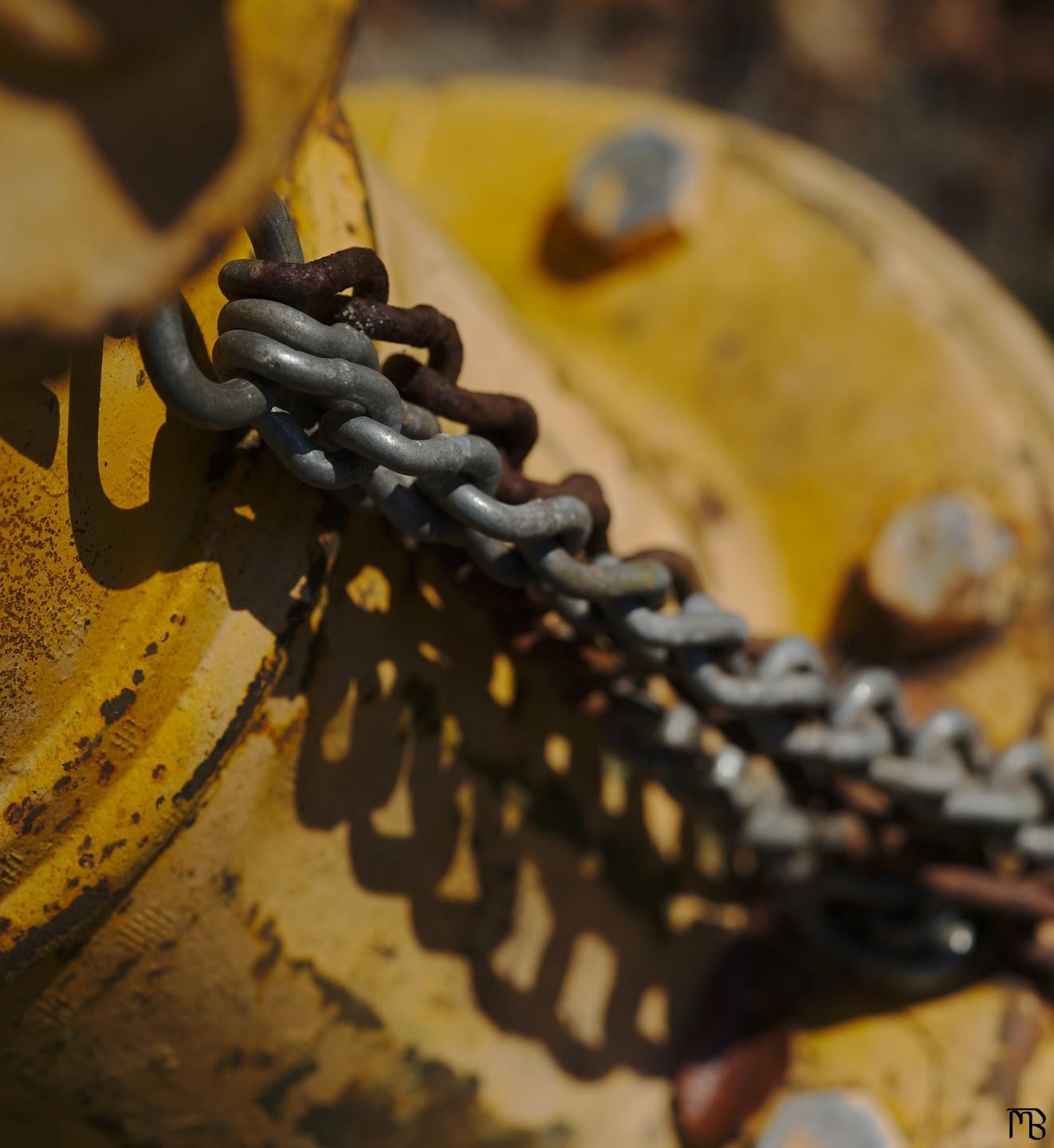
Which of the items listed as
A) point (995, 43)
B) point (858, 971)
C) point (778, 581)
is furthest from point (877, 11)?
point (858, 971)

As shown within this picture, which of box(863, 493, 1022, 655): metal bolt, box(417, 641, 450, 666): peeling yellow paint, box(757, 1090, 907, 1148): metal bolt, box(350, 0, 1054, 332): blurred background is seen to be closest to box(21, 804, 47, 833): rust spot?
box(417, 641, 450, 666): peeling yellow paint

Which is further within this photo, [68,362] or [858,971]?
[858,971]

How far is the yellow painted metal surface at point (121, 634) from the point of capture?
0.54 meters

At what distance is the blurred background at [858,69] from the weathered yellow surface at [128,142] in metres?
2.63

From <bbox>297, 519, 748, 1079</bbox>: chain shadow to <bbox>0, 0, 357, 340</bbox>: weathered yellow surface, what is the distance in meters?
0.28

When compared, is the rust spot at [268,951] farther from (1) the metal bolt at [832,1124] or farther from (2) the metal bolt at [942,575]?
(2) the metal bolt at [942,575]

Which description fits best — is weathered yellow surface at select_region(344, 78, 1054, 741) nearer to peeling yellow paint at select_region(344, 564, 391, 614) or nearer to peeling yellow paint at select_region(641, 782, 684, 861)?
peeling yellow paint at select_region(641, 782, 684, 861)

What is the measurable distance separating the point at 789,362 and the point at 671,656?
1.81ft

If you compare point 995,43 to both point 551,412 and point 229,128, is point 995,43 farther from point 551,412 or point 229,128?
point 229,128

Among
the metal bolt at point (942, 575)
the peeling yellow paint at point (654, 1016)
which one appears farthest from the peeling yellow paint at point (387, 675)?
the metal bolt at point (942, 575)

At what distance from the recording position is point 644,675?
0.73 metres

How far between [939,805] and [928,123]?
253 cm

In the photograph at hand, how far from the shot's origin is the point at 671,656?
2.20ft

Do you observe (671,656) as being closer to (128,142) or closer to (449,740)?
(449,740)
